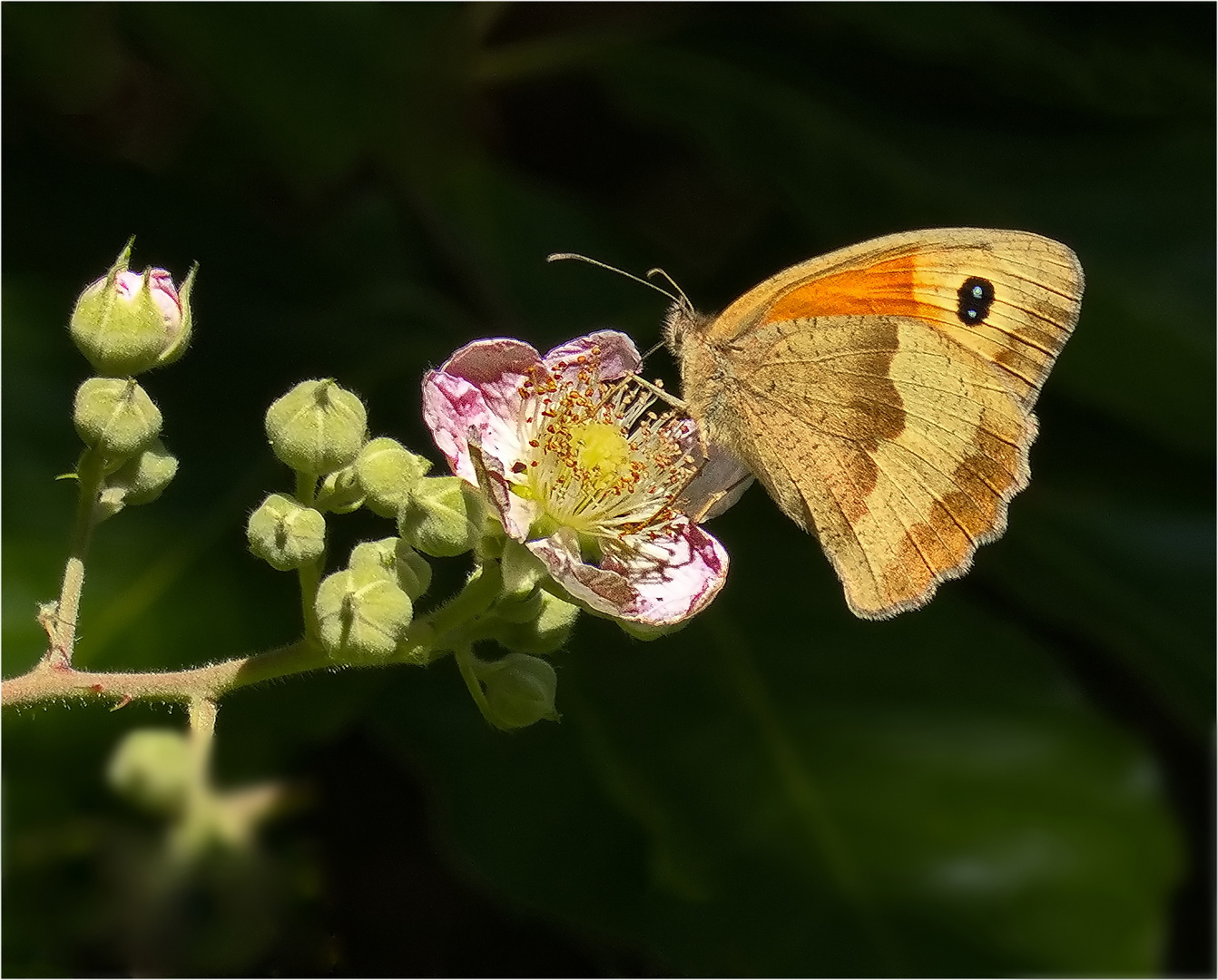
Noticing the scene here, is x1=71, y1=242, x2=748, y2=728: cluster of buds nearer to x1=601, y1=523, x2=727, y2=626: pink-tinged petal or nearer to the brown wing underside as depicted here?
x1=601, y1=523, x2=727, y2=626: pink-tinged petal

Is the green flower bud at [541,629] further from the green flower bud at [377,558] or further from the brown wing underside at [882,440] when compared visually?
the brown wing underside at [882,440]

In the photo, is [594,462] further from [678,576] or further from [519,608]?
[519,608]

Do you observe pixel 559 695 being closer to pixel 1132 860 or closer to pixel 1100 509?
pixel 1132 860

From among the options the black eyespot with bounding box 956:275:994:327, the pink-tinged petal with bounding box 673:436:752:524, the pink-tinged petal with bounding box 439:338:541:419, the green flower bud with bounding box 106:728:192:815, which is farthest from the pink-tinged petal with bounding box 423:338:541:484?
the green flower bud with bounding box 106:728:192:815

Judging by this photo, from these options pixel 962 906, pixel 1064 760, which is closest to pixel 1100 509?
pixel 1064 760

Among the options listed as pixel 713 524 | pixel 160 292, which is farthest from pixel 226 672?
pixel 713 524

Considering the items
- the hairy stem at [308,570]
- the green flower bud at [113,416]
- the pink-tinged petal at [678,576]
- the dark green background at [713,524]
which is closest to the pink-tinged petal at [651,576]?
the pink-tinged petal at [678,576]
